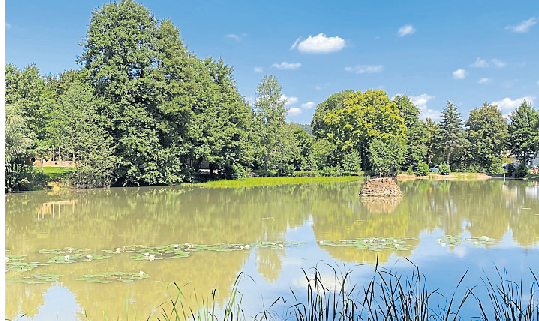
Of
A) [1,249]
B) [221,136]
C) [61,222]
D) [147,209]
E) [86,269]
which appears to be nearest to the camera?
[1,249]

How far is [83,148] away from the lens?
2439 cm

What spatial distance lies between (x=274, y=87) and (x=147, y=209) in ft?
76.7

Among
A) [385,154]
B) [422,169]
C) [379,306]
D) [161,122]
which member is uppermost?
[161,122]

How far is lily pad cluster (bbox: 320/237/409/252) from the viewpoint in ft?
31.3

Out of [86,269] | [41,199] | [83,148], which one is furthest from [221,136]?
[86,269]

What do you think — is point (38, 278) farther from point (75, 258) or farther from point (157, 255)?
point (157, 255)

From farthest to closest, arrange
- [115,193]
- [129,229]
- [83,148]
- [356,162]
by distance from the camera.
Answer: [356,162] → [83,148] → [115,193] → [129,229]

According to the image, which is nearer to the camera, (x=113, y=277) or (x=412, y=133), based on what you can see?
(x=113, y=277)

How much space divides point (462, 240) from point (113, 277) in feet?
25.6

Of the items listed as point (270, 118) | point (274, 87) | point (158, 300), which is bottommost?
point (158, 300)

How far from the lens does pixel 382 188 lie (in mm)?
20656

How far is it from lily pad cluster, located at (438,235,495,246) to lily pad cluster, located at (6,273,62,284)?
311 inches

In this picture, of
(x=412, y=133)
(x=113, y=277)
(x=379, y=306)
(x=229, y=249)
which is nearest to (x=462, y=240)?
(x=229, y=249)

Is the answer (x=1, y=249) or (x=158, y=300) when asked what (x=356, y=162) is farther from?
(x=1, y=249)
